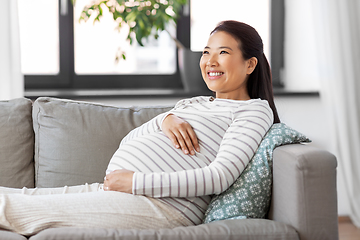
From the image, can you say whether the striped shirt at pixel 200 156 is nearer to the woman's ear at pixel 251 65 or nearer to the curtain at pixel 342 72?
the woman's ear at pixel 251 65

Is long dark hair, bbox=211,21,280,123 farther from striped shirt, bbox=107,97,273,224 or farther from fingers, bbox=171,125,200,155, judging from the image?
fingers, bbox=171,125,200,155

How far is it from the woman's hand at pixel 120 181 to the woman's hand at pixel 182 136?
0.56 feet

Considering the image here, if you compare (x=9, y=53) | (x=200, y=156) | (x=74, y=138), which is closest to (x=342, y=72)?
(x=200, y=156)

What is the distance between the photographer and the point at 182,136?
1271mm

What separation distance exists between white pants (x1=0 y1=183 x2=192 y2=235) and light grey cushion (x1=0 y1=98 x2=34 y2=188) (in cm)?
45

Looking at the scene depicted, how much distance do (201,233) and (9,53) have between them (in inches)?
59.8

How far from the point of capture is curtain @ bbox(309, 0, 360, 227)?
2.36 meters

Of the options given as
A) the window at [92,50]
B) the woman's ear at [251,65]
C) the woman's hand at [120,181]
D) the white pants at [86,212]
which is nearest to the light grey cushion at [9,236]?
the white pants at [86,212]

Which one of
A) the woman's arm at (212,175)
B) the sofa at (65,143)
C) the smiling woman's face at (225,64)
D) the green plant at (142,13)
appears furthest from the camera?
the green plant at (142,13)

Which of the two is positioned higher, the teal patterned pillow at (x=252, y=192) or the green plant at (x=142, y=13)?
the green plant at (x=142, y=13)

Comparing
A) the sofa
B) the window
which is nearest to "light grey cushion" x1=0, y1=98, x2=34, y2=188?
the sofa

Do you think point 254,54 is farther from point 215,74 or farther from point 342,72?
point 342,72

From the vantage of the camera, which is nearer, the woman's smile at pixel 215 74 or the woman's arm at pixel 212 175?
the woman's arm at pixel 212 175

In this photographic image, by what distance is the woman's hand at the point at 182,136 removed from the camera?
4.17 feet
